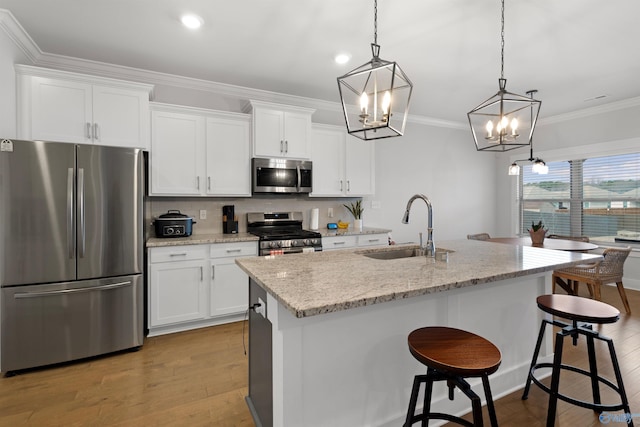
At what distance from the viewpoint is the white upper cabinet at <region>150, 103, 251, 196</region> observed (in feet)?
10.7

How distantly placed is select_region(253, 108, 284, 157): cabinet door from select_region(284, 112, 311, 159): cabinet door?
6 cm

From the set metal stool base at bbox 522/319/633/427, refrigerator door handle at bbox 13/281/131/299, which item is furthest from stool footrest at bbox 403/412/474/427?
refrigerator door handle at bbox 13/281/131/299

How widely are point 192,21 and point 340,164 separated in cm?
236

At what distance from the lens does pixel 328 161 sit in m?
4.20

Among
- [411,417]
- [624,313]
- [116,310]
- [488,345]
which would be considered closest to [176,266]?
[116,310]

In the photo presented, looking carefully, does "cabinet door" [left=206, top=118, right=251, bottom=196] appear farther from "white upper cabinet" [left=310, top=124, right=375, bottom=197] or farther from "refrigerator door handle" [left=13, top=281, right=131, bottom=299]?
"refrigerator door handle" [left=13, top=281, right=131, bottom=299]

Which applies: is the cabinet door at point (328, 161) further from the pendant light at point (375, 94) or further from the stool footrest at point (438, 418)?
the stool footrest at point (438, 418)

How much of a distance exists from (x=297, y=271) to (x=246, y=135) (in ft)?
8.07

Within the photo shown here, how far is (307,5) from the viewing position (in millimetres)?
2307

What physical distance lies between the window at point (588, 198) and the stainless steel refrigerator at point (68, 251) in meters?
6.19

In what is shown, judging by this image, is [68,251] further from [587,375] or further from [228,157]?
[587,375]

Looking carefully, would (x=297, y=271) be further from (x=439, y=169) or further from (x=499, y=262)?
(x=439, y=169)

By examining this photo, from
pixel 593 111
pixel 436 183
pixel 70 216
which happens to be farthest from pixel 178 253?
pixel 593 111

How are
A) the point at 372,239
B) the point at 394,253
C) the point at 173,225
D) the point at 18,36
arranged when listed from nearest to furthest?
the point at 394,253 → the point at 18,36 → the point at 173,225 → the point at 372,239
